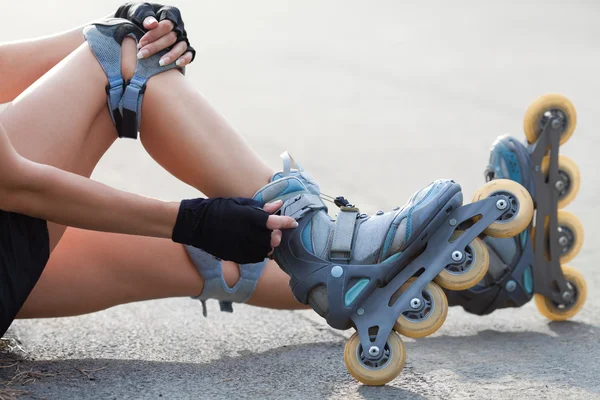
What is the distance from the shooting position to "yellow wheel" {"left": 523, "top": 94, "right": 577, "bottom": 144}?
189 centimetres

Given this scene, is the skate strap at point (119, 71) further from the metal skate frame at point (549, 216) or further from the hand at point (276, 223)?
the metal skate frame at point (549, 216)

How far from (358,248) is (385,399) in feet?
0.85

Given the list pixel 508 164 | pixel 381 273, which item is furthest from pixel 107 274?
pixel 508 164

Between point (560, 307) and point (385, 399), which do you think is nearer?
point (385, 399)

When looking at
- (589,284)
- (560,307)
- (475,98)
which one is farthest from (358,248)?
(475,98)

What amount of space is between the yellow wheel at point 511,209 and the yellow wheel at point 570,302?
0.48 metres

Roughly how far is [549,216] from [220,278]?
76cm

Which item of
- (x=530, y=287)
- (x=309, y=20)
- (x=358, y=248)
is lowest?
(x=530, y=287)

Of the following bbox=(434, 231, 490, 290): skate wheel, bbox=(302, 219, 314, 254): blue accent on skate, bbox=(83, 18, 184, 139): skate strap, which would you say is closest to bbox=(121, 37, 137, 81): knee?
bbox=(83, 18, 184, 139): skate strap

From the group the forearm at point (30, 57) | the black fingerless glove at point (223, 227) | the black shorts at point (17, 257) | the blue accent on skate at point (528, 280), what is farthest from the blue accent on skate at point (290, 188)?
the blue accent on skate at point (528, 280)

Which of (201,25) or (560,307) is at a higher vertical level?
(201,25)

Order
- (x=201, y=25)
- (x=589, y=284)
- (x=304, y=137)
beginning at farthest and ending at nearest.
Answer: (x=201, y=25), (x=304, y=137), (x=589, y=284)

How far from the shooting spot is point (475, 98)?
4.73 meters

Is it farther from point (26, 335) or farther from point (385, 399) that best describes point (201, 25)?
point (385, 399)
